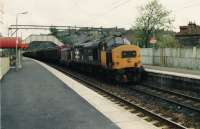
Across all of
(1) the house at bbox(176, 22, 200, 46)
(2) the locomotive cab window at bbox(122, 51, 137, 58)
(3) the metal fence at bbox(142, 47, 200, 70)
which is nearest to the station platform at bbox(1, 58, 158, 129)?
(2) the locomotive cab window at bbox(122, 51, 137, 58)

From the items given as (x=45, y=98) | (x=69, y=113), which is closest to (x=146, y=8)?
(x=45, y=98)

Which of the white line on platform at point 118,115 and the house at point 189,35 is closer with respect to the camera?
the white line on platform at point 118,115

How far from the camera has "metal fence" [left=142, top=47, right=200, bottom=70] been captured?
1278 inches

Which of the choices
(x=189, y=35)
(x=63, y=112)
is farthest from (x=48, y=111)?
(x=189, y=35)

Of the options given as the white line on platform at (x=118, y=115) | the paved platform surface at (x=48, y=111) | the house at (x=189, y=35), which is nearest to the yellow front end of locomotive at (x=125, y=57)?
the paved platform surface at (x=48, y=111)

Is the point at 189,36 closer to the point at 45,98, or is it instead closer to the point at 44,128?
the point at 45,98

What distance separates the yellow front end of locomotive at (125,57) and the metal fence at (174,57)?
7.67 m

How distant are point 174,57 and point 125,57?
470 inches

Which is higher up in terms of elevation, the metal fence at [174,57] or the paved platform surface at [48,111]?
the metal fence at [174,57]

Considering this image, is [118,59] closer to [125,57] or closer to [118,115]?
[125,57]

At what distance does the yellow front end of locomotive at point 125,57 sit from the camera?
25.3m

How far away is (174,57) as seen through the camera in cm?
3650

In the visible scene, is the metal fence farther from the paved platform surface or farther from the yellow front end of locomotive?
the paved platform surface

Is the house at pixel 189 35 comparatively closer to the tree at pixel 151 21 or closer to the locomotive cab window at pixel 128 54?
the tree at pixel 151 21
